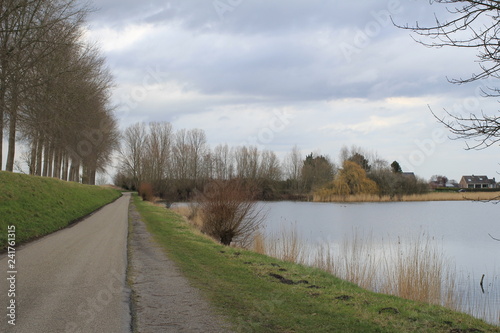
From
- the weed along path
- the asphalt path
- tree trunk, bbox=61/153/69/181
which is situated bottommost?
the weed along path

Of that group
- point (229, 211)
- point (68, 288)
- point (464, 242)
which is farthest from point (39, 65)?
point (464, 242)

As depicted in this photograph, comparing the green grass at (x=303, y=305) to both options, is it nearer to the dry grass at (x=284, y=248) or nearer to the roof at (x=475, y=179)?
the dry grass at (x=284, y=248)

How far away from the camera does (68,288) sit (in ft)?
25.5

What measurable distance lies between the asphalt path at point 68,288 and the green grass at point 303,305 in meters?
1.55

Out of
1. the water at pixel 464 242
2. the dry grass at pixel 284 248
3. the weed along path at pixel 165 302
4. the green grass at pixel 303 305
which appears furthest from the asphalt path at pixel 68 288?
the water at pixel 464 242

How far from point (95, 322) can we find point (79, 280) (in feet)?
9.14

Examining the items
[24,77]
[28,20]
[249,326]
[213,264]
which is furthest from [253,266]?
[28,20]

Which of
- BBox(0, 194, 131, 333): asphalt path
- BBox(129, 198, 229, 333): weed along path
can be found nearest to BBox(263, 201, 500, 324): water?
BBox(129, 198, 229, 333): weed along path

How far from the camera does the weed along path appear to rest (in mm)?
5945

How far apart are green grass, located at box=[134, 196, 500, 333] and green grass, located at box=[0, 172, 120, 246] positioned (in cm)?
676

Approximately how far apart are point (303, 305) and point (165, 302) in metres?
2.27

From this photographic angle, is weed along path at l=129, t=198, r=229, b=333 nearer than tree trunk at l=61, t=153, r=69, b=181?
Yes

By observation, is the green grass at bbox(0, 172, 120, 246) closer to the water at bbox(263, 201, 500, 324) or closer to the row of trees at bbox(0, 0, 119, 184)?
the row of trees at bbox(0, 0, 119, 184)

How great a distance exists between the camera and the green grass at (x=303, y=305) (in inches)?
251
